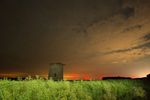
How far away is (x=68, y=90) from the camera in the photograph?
12.6m

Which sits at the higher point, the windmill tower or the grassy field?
the windmill tower

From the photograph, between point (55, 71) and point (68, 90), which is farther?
point (55, 71)

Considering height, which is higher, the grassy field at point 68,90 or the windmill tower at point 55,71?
the windmill tower at point 55,71

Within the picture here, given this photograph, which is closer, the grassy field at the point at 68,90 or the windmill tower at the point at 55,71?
the grassy field at the point at 68,90

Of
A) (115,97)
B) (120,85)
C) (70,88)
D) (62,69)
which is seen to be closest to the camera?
(70,88)

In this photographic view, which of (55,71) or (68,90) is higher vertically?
(55,71)

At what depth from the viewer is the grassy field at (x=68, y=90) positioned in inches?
404

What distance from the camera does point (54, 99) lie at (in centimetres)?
1175

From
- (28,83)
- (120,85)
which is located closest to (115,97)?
(120,85)

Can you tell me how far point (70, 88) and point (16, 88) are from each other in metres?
3.41

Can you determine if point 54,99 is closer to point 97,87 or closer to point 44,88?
point 44,88

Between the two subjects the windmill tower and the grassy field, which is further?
the windmill tower

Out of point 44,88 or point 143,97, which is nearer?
point 44,88

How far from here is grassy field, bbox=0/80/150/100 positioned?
33.7 ft
